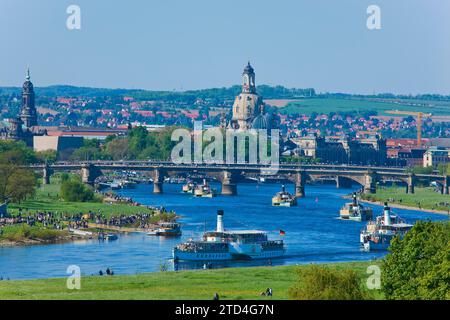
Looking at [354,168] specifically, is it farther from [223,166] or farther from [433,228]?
[433,228]

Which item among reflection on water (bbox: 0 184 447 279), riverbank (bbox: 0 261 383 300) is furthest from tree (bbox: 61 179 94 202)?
riverbank (bbox: 0 261 383 300)

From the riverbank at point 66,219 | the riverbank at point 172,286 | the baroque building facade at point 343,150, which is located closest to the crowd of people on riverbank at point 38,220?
the riverbank at point 66,219

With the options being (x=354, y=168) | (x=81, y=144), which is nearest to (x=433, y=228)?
(x=354, y=168)

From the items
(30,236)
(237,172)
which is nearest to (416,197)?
(237,172)

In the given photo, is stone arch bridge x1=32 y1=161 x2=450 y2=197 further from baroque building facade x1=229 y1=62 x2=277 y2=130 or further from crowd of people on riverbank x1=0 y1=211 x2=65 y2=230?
baroque building facade x1=229 y1=62 x2=277 y2=130

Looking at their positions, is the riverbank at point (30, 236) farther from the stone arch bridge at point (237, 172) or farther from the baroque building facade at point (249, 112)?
the baroque building facade at point (249, 112)

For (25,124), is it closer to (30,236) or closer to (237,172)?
(237,172)
